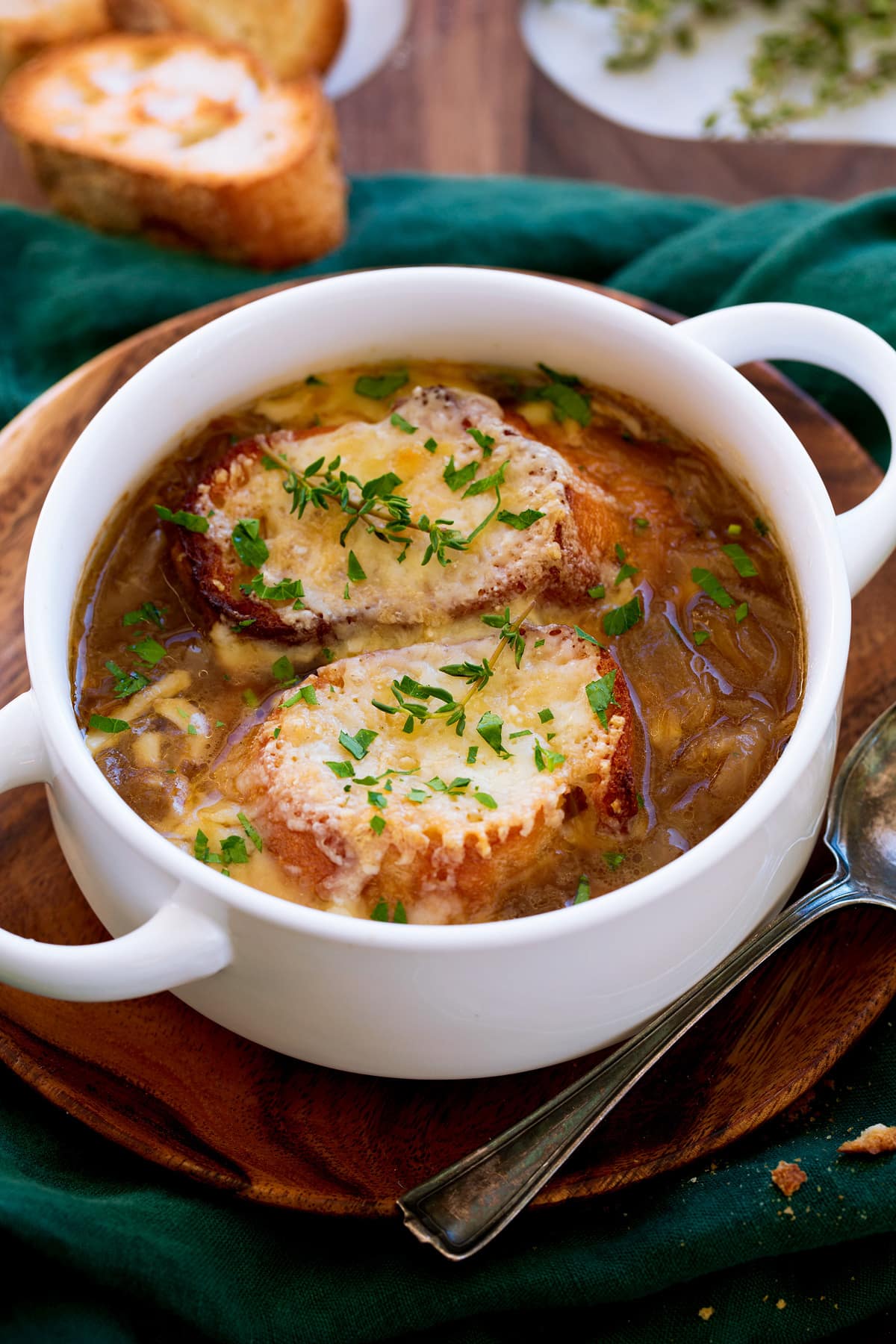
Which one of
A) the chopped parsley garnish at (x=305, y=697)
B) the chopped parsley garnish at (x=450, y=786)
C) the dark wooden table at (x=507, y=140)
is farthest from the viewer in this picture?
the dark wooden table at (x=507, y=140)

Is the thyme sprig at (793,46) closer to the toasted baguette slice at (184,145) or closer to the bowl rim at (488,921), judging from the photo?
the toasted baguette slice at (184,145)

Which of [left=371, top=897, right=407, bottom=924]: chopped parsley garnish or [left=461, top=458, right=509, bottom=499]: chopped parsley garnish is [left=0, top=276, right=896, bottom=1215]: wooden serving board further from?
[left=461, top=458, right=509, bottom=499]: chopped parsley garnish

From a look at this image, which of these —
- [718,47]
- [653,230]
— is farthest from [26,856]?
[718,47]

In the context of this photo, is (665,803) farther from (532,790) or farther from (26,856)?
(26,856)

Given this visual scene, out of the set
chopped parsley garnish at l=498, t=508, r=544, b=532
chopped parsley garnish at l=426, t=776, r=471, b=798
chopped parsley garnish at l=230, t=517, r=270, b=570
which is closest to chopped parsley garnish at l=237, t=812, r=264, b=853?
chopped parsley garnish at l=426, t=776, r=471, b=798

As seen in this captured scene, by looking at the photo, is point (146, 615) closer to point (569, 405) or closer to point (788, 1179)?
point (569, 405)

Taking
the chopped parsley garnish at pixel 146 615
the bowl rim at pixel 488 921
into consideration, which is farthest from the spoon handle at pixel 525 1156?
the chopped parsley garnish at pixel 146 615
